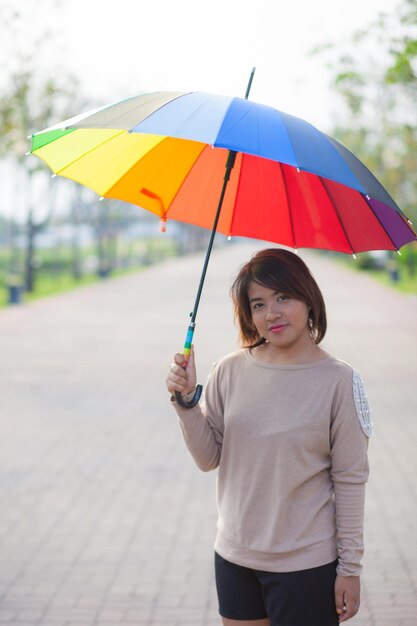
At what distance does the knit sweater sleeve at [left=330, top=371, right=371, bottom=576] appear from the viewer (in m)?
2.65

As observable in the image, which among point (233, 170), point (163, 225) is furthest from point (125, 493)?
point (233, 170)

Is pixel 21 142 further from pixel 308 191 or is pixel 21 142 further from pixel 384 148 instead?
pixel 308 191

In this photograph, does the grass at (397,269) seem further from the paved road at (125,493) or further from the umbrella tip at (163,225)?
the umbrella tip at (163,225)

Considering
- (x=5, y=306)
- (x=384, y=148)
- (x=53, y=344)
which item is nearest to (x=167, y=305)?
(x=5, y=306)

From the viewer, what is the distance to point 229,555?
8.97 feet

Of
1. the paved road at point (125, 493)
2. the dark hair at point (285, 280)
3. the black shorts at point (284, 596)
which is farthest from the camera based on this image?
the paved road at point (125, 493)

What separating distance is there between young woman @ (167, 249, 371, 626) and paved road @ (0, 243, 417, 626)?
0.65 metres

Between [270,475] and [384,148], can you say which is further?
[384,148]

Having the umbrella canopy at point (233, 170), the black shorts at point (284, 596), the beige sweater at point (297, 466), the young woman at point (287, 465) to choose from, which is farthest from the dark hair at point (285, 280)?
the black shorts at point (284, 596)

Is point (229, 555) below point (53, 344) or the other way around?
the other way around

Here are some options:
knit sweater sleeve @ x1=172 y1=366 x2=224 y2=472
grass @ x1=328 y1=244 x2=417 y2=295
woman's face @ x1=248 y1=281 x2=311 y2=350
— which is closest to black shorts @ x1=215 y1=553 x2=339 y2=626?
knit sweater sleeve @ x1=172 y1=366 x2=224 y2=472

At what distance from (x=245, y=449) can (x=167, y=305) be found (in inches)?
929

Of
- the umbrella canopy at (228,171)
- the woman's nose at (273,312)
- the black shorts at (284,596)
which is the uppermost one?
the umbrella canopy at (228,171)

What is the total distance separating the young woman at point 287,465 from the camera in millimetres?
2654
